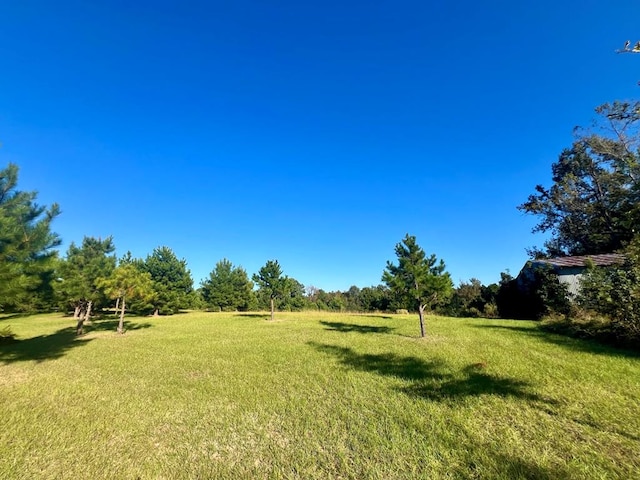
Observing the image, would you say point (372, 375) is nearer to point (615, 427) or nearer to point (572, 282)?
point (615, 427)

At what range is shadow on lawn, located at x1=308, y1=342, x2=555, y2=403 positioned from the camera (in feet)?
18.5

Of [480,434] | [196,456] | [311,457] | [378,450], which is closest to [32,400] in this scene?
[196,456]

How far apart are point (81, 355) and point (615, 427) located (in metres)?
14.9

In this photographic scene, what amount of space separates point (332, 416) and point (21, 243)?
9625 millimetres

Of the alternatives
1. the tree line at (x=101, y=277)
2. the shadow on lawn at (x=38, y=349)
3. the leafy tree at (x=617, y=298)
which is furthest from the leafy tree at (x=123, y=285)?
the leafy tree at (x=617, y=298)

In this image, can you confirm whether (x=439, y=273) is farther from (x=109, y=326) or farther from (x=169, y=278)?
(x=169, y=278)

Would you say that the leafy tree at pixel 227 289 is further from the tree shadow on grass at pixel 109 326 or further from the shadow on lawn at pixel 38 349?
the shadow on lawn at pixel 38 349

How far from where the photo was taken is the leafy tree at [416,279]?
1297cm

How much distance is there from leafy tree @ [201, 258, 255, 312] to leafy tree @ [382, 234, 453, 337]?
111 ft

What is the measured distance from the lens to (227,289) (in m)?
42.2

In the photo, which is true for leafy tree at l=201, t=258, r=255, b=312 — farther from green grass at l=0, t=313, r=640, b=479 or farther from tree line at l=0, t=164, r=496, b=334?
green grass at l=0, t=313, r=640, b=479

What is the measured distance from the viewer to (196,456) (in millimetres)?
3742

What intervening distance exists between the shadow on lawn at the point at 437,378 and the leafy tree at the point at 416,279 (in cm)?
444

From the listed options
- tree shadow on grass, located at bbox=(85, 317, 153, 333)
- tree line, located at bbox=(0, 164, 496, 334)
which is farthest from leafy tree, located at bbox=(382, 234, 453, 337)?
tree shadow on grass, located at bbox=(85, 317, 153, 333)
